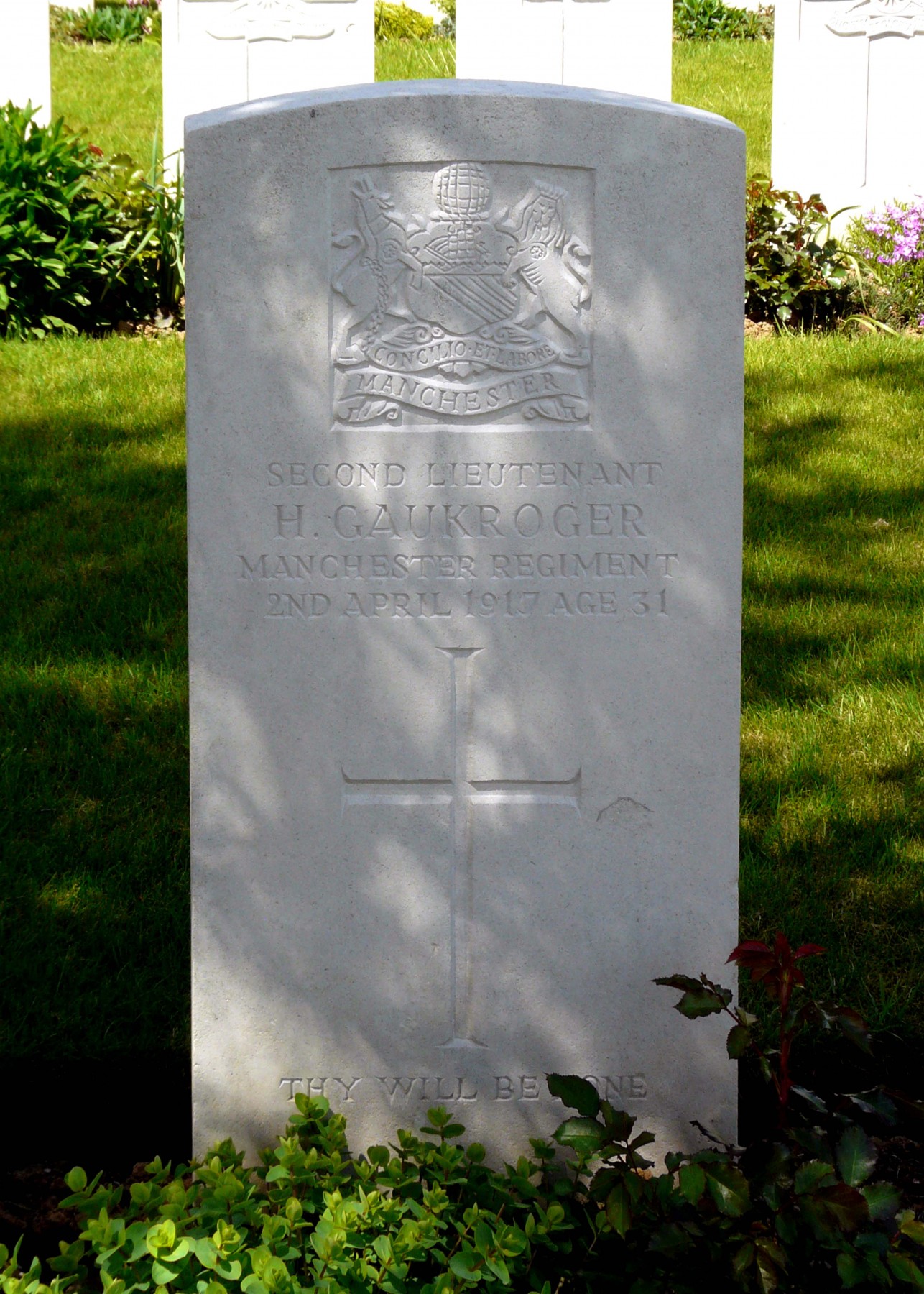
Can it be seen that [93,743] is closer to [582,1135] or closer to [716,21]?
[582,1135]

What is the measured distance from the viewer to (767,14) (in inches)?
897

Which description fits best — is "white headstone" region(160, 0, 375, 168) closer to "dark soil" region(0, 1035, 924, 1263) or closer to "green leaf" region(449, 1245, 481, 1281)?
"dark soil" region(0, 1035, 924, 1263)

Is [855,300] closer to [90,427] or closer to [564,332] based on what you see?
[90,427]

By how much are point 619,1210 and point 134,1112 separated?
117 centimetres

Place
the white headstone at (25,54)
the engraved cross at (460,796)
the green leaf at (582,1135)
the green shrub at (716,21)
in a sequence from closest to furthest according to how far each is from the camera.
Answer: the green leaf at (582,1135) < the engraved cross at (460,796) < the white headstone at (25,54) < the green shrub at (716,21)

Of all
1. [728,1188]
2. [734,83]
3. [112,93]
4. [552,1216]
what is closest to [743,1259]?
[728,1188]

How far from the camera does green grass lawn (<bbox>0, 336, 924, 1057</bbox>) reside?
10.7ft

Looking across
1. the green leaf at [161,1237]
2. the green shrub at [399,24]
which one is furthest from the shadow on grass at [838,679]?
the green shrub at [399,24]

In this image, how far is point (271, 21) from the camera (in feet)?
28.5

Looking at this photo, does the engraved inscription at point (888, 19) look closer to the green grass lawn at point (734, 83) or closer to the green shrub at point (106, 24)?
the green grass lawn at point (734, 83)

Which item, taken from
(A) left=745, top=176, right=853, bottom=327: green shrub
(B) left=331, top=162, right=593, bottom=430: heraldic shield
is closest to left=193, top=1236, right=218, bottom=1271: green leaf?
(B) left=331, top=162, right=593, bottom=430: heraldic shield

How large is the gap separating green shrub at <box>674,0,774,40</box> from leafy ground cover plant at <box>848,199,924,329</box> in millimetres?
14513

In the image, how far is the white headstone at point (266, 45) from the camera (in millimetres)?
8664

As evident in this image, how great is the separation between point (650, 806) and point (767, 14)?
23059mm
